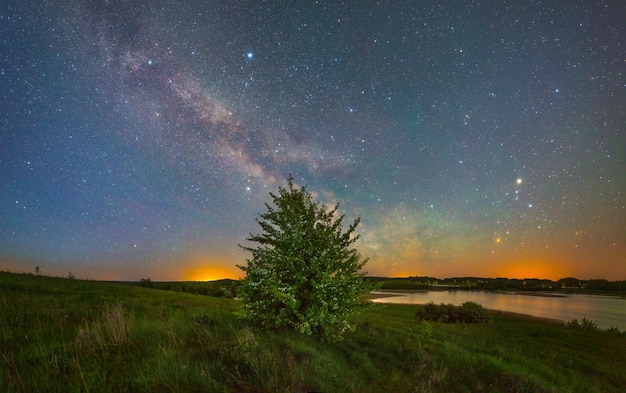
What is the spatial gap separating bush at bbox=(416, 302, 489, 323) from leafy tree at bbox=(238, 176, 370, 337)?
2011 centimetres

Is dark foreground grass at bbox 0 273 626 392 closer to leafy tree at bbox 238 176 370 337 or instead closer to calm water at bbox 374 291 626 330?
leafy tree at bbox 238 176 370 337

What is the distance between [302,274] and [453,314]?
919 inches

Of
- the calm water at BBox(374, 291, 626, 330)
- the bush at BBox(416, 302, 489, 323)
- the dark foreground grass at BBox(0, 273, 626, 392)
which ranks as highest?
the dark foreground grass at BBox(0, 273, 626, 392)

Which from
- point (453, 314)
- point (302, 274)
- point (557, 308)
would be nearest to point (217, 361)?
point (302, 274)

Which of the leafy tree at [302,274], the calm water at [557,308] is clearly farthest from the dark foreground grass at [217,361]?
the calm water at [557,308]

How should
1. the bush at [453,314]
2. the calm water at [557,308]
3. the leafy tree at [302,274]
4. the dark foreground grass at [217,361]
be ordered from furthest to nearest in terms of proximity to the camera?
the calm water at [557,308], the bush at [453,314], the leafy tree at [302,274], the dark foreground grass at [217,361]

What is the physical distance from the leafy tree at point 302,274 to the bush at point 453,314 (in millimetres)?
20110

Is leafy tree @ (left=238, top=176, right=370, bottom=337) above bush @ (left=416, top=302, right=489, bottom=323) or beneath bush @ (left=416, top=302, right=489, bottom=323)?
above

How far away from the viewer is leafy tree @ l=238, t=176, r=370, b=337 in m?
8.72

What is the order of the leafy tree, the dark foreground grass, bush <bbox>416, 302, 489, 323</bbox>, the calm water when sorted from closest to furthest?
the dark foreground grass → the leafy tree → bush <bbox>416, 302, 489, 323</bbox> → the calm water

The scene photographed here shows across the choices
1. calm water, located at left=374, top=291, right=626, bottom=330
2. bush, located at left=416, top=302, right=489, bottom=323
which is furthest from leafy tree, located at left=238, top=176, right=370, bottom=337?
calm water, located at left=374, top=291, right=626, bottom=330

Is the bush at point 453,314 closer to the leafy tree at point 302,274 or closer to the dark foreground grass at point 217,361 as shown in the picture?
the dark foreground grass at point 217,361

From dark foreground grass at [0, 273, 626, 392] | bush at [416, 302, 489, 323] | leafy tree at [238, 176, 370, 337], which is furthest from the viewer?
bush at [416, 302, 489, 323]

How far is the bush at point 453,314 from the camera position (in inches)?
1059
